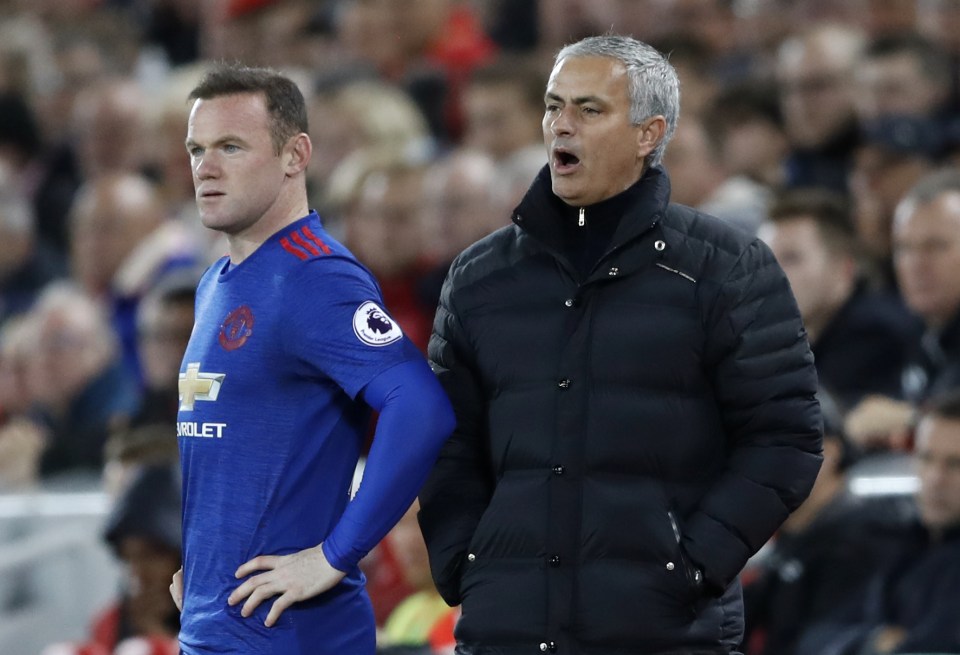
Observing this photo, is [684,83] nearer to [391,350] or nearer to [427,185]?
[427,185]

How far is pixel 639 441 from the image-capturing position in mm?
3570

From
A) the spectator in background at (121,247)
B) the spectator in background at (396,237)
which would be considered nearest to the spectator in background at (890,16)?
the spectator in background at (396,237)

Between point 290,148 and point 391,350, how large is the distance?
48cm

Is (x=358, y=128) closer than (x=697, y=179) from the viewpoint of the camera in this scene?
No

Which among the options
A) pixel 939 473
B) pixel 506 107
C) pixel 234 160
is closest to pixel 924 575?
pixel 939 473

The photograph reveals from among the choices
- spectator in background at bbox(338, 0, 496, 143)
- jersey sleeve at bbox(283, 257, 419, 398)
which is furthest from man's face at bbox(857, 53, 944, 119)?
jersey sleeve at bbox(283, 257, 419, 398)

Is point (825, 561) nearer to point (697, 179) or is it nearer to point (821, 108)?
point (697, 179)

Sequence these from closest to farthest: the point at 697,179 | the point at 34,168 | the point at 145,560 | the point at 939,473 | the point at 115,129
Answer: the point at 939,473, the point at 145,560, the point at 697,179, the point at 115,129, the point at 34,168

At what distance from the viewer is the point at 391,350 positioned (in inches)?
139

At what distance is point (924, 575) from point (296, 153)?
2.67 m

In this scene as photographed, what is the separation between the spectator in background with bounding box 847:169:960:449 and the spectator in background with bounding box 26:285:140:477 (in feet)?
11.2

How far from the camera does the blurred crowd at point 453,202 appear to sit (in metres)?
5.79

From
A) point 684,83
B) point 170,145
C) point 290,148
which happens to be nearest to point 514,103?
point 684,83

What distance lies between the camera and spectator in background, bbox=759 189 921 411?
6.45 m
